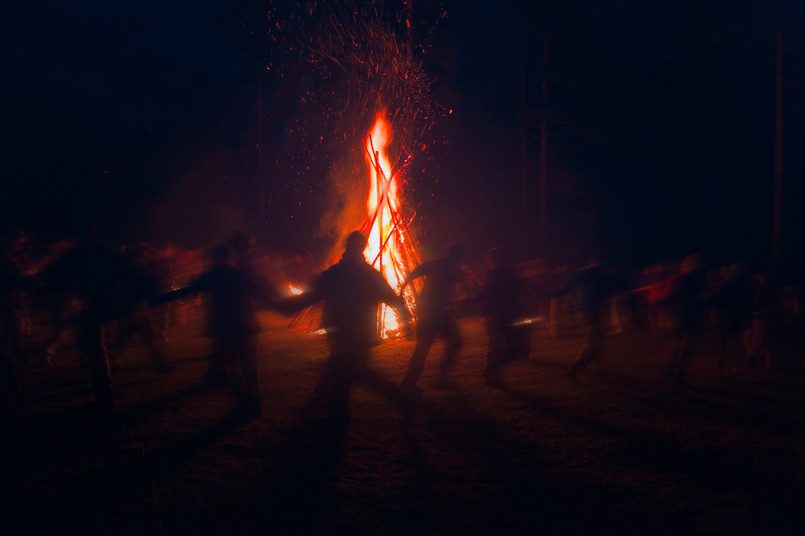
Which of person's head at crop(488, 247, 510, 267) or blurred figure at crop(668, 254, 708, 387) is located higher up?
person's head at crop(488, 247, 510, 267)

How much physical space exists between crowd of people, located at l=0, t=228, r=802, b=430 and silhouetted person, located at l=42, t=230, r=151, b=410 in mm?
13

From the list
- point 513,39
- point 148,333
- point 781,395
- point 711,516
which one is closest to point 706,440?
point 711,516

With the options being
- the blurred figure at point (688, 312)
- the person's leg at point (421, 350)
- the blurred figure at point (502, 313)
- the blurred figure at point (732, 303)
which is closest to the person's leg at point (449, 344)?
the person's leg at point (421, 350)

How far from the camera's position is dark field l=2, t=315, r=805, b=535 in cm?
413

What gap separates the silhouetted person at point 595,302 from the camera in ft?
25.8

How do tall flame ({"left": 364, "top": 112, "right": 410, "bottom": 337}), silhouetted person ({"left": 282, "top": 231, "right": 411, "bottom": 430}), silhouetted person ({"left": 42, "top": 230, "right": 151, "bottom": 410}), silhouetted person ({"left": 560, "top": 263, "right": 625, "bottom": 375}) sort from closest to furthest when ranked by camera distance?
1. silhouetted person ({"left": 282, "top": 231, "right": 411, "bottom": 430})
2. silhouetted person ({"left": 42, "top": 230, "right": 151, "bottom": 410})
3. silhouetted person ({"left": 560, "top": 263, "right": 625, "bottom": 375})
4. tall flame ({"left": 364, "top": 112, "right": 410, "bottom": 337})

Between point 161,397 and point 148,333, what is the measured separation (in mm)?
1611

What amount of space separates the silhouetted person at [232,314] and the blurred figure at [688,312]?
17.8 ft

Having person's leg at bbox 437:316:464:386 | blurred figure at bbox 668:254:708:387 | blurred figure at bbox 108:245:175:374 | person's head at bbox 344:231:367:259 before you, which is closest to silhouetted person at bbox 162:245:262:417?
person's head at bbox 344:231:367:259

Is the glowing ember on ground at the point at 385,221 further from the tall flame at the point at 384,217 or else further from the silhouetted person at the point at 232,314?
the silhouetted person at the point at 232,314

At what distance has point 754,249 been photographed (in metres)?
28.3

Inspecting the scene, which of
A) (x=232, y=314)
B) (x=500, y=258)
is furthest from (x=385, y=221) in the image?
(x=232, y=314)

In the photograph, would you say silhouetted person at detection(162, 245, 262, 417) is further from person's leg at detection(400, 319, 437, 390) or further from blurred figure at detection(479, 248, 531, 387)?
blurred figure at detection(479, 248, 531, 387)

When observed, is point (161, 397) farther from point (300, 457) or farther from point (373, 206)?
point (373, 206)
